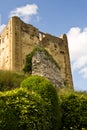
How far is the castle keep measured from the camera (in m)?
38.4

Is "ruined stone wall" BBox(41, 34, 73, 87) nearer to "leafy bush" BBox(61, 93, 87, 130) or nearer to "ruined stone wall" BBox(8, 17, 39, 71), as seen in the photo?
"ruined stone wall" BBox(8, 17, 39, 71)

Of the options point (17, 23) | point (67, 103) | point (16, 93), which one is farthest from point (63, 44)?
point (16, 93)

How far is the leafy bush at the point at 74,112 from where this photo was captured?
14117 mm

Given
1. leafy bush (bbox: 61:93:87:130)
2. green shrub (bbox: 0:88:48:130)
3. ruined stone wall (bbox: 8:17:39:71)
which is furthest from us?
ruined stone wall (bbox: 8:17:39:71)

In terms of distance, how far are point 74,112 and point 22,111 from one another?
393cm

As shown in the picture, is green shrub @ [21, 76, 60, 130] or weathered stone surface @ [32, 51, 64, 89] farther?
weathered stone surface @ [32, 51, 64, 89]

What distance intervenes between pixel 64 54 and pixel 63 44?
1566 mm

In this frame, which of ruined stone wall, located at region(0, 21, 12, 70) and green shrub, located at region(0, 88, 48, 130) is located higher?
ruined stone wall, located at region(0, 21, 12, 70)

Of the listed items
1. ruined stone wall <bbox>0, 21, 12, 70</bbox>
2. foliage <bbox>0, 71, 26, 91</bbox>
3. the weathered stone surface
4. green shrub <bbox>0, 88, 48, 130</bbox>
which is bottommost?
green shrub <bbox>0, 88, 48, 130</bbox>

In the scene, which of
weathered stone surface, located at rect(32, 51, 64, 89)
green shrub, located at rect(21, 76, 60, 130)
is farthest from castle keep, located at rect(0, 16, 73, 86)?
green shrub, located at rect(21, 76, 60, 130)

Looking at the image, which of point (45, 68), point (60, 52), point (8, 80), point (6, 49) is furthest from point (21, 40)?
point (8, 80)

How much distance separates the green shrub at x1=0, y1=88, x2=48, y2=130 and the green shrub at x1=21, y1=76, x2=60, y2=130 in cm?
59

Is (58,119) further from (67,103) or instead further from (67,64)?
(67,64)

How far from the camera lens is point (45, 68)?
22531 mm
